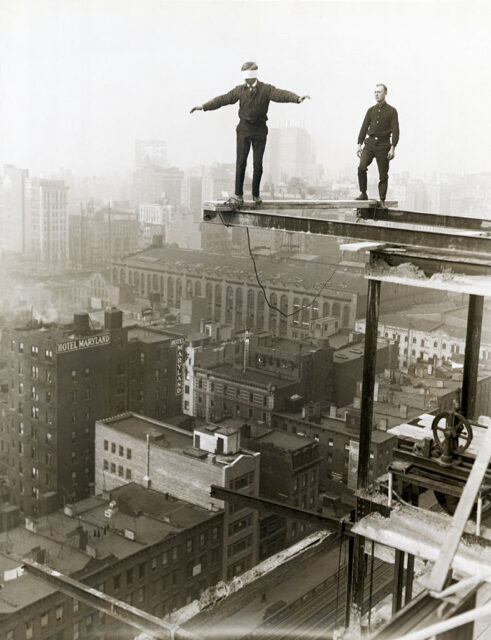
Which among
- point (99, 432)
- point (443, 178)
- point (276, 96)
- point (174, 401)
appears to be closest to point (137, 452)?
point (99, 432)

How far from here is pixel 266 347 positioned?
123 feet

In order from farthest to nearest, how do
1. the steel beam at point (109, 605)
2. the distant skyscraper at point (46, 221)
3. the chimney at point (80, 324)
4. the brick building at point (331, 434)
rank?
the distant skyscraper at point (46, 221) < the chimney at point (80, 324) < the brick building at point (331, 434) < the steel beam at point (109, 605)

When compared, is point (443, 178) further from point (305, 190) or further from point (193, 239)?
point (193, 239)

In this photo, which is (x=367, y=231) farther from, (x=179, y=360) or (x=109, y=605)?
(x=179, y=360)

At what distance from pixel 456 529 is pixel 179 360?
36001mm

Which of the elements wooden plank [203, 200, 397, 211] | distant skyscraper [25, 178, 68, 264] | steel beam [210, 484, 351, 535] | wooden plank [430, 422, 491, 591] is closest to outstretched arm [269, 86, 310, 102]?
wooden plank [203, 200, 397, 211]

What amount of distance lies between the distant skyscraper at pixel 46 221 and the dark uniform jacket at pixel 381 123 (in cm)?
3847

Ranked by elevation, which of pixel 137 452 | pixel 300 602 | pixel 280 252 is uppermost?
pixel 280 252

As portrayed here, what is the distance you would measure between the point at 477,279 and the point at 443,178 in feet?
99.8

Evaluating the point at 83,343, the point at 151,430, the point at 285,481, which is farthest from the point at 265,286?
the point at 285,481

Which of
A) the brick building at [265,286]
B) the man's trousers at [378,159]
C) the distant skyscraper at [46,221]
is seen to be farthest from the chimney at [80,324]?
the man's trousers at [378,159]

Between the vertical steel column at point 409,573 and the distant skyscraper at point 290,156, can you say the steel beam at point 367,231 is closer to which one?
the vertical steel column at point 409,573

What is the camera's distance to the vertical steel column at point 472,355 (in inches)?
202

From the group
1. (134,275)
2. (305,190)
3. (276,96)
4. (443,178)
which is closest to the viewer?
(276,96)
